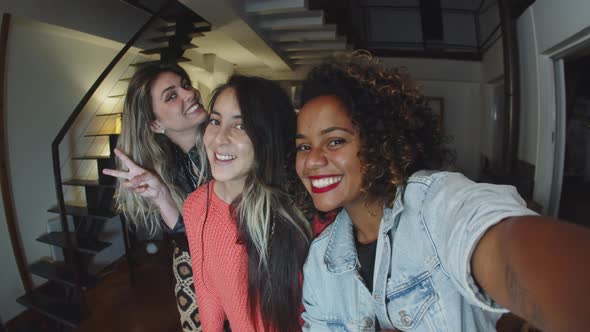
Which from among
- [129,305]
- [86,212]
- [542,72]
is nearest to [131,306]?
[129,305]

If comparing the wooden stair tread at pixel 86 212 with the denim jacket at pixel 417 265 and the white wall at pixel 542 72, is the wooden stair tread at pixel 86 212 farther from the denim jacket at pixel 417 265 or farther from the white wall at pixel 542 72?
the white wall at pixel 542 72

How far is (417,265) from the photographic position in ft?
2.07

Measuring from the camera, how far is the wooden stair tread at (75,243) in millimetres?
2184

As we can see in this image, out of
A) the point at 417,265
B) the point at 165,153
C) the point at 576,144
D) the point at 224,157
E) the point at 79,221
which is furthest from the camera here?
the point at 576,144

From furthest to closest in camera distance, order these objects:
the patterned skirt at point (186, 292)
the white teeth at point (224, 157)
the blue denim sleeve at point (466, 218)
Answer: the patterned skirt at point (186, 292), the white teeth at point (224, 157), the blue denim sleeve at point (466, 218)

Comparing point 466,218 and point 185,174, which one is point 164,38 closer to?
point 185,174

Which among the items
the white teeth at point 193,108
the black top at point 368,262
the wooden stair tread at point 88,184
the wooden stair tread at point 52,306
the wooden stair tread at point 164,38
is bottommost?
the wooden stair tread at point 52,306

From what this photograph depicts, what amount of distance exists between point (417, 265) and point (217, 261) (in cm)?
64

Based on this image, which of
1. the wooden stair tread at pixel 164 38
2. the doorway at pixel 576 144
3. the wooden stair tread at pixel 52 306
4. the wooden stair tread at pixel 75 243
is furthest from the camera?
the wooden stair tread at pixel 164 38

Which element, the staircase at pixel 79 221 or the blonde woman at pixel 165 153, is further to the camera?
the staircase at pixel 79 221

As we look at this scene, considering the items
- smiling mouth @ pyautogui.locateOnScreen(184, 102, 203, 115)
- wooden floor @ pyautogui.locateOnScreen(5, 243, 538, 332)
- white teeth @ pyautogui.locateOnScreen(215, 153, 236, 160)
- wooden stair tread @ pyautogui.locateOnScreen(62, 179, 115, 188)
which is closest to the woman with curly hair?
white teeth @ pyautogui.locateOnScreen(215, 153, 236, 160)

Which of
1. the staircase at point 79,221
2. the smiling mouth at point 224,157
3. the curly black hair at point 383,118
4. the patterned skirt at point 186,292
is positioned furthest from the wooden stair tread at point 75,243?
the curly black hair at point 383,118

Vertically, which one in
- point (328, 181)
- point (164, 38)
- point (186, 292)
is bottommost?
point (186, 292)

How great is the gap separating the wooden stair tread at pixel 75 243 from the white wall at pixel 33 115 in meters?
0.10
